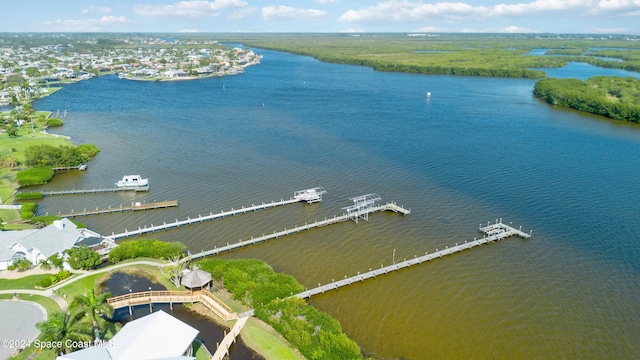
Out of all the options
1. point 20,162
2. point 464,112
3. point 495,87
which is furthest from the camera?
point 495,87

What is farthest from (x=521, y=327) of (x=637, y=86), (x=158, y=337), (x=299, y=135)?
(x=637, y=86)

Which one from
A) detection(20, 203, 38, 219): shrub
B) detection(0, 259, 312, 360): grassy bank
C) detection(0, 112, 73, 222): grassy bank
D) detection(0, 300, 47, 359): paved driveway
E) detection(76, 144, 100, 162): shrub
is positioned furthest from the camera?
detection(76, 144, 100, 162): shrub

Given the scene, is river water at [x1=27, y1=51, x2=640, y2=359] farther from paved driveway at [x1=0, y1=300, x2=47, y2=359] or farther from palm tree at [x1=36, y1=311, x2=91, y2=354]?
palm tree at [x1=36, y1=311, x2=91, y2=354]

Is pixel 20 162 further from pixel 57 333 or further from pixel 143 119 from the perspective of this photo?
pixel 57 333

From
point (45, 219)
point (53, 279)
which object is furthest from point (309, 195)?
point (45, 219)

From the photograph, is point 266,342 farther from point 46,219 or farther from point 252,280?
point 46,219

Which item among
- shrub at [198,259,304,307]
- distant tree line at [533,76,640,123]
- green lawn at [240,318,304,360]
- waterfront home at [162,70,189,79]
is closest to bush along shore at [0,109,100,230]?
shrub at [198,259,304,307]
